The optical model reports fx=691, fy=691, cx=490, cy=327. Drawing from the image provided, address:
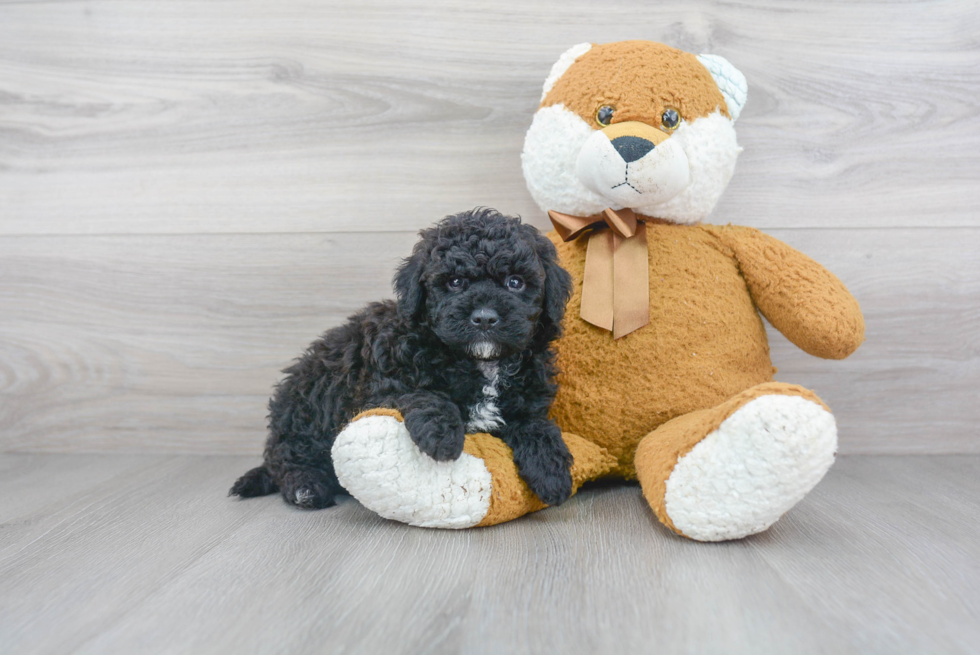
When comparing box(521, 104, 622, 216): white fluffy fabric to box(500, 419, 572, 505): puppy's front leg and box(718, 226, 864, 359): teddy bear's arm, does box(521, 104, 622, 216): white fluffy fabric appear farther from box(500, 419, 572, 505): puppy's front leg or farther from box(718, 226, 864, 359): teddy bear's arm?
box(500, 419, 572, 505): puppy's front leg

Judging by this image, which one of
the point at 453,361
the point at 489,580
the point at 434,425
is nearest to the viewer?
the point at 489,580

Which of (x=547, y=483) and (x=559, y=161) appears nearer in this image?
(x=547, y=483)

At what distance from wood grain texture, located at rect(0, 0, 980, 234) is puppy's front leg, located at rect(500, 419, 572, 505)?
0.63 meters

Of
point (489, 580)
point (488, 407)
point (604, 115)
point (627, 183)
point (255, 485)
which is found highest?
point (604, 115)

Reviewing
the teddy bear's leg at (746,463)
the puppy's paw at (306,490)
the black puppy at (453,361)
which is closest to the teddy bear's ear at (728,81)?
the black puppy at (453,361)

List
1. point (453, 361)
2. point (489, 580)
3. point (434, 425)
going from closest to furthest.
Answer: point (489, 580) < point (434, 425) < point (453, 361)

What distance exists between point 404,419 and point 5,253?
1269mm

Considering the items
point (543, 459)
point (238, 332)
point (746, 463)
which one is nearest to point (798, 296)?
point (746, 463)

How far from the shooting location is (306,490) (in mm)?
1223

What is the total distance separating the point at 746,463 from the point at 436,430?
0.43m

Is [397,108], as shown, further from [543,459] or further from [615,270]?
[543,459]

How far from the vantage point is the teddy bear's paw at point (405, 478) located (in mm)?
1018

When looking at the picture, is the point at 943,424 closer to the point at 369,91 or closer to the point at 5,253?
the point at 369,91

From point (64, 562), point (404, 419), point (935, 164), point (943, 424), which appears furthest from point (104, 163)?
point (943, 424)
